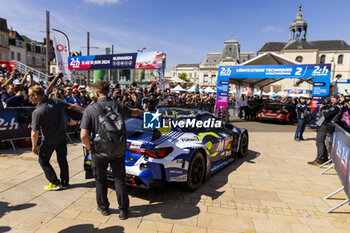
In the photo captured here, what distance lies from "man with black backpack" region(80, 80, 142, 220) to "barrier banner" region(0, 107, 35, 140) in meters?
4.41

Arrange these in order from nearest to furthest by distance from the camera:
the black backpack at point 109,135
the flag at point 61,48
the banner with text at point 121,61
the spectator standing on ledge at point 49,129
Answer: the black backpack at point 109,135 < the spectator standing on ledge at point 49,129 < the banner with text at point 121,61 < the flag at point 61,48

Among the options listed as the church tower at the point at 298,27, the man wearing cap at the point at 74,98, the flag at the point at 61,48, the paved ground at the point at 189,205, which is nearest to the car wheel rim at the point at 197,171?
the paved ground at the point at 189,205

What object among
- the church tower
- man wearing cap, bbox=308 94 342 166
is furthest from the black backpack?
the church tower

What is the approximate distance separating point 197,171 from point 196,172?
0.03 metres

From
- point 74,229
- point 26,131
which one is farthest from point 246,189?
point 26,131

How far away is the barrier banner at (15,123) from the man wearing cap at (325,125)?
26.3 feet

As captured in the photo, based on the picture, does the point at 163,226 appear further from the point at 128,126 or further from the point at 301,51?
the point at 301,51

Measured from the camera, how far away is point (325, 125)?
5.68 metres

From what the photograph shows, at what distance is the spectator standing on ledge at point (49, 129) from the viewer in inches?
131

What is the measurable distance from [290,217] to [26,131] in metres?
6.72

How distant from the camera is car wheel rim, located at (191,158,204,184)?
384 cm

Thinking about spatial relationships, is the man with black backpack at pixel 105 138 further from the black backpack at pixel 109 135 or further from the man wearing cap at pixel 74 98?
the man wearing cap at pixel 74 98

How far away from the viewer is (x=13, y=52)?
46.3m

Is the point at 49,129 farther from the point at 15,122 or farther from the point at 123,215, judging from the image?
the point at 15,122
